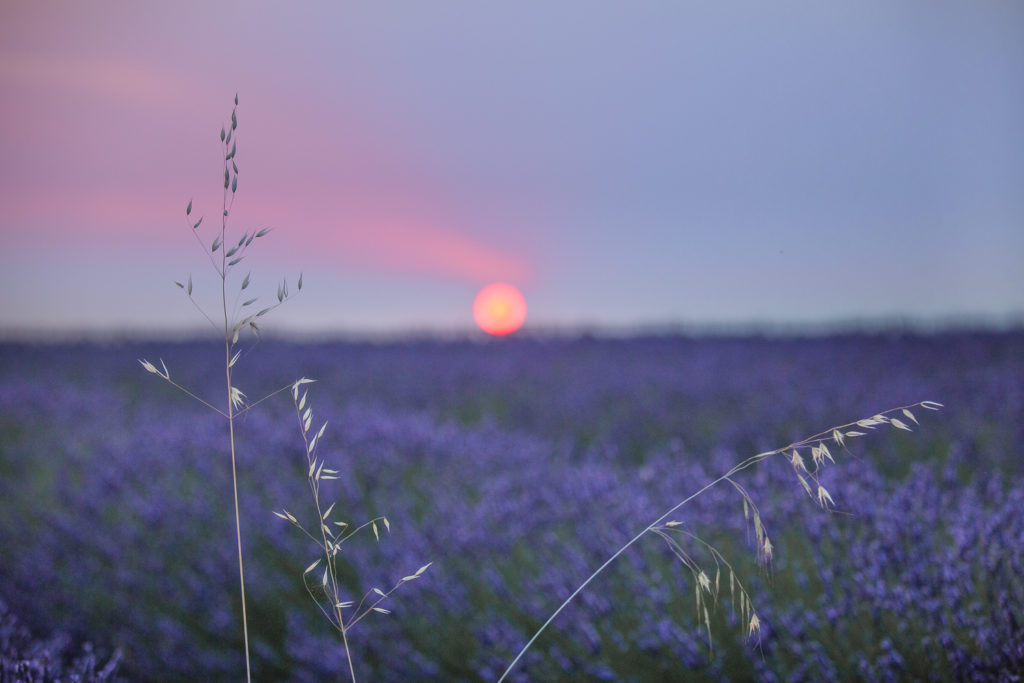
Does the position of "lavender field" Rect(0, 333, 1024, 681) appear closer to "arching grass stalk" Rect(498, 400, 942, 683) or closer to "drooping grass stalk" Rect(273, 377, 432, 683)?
"arching grass stalk" Rect(498, 400, 942, 683)

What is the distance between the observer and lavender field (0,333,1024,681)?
1873mm

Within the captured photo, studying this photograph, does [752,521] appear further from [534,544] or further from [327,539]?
[327,539]

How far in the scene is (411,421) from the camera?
398 centimetres

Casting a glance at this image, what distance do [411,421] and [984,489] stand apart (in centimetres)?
245

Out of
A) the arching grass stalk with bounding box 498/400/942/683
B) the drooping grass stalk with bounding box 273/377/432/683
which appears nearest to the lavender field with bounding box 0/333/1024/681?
the arching grass stalk with bounding box 498/400/942/683

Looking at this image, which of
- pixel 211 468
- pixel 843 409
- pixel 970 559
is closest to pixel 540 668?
pixel 970 559

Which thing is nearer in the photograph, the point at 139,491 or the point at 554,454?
the point at 139,491

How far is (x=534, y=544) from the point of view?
8.34ft

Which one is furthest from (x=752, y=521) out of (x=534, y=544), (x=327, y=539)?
(x=327, y=539)

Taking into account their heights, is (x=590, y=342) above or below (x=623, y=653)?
above

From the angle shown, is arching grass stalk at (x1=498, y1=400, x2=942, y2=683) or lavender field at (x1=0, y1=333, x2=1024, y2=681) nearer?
arching grass stalk at (x1=498, y1=400, x2=942, y2=683)

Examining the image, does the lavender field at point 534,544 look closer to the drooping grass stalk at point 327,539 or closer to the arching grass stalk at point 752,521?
the arching grass stalk at point 752,521

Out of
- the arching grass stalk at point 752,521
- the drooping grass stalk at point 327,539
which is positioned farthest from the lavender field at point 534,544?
the drooping grass stalk at point 327,539

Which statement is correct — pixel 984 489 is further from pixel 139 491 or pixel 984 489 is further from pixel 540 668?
pixel 139 491
